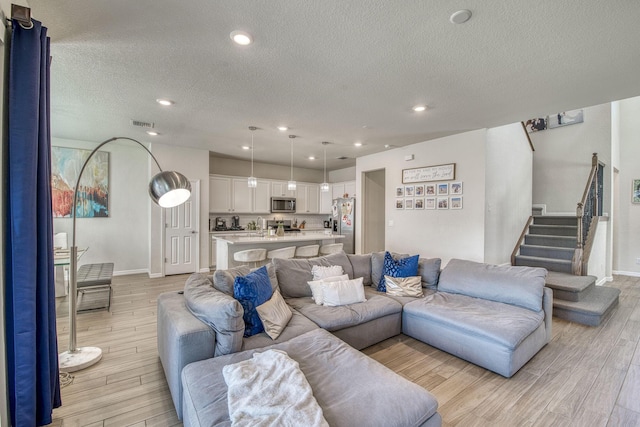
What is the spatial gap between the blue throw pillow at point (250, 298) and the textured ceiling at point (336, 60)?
1.95 m

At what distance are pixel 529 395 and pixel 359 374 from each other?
1.51 metres

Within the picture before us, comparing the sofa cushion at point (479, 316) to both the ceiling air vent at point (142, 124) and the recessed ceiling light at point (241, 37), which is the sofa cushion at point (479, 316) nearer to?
the recessed ceiling light at point (241, 37)

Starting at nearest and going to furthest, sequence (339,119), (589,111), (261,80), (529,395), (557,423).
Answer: (557,423) < (529,395) < (261,80) < (339,119) < (589,111)

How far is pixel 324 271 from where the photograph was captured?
10.3ft

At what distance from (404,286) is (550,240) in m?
3.76

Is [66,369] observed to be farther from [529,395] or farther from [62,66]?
[529,395]

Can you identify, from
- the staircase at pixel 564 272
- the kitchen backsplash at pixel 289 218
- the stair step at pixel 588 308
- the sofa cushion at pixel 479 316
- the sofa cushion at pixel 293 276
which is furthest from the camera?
the kitchen backsplash at pixel 289 218

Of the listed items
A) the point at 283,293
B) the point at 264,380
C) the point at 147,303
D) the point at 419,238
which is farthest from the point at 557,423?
the point at 147,303

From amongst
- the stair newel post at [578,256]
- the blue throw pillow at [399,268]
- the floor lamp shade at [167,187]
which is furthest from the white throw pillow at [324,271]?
Result: the stair newel post at [578,256]

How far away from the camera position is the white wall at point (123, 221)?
5.50 m

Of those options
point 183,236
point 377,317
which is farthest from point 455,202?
point 183,236

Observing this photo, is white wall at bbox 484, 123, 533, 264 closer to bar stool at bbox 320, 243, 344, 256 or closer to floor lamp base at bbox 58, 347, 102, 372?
bar stool at bbox 320, 243, 344, 256

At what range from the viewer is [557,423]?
1.82 meters

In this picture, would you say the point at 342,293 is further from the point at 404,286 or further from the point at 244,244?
the point at 244,244
